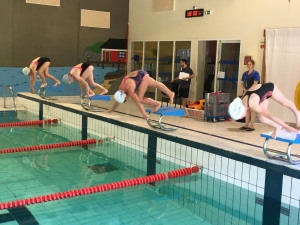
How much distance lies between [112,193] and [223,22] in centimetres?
690

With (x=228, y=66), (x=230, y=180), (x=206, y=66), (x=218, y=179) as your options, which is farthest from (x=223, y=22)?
(x=230, y=180)

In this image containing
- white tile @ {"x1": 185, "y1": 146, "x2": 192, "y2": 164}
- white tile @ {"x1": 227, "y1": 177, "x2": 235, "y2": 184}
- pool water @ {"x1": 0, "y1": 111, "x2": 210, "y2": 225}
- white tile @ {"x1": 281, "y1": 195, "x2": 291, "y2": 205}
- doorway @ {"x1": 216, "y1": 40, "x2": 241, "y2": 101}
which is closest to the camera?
pool water @ {"x1": 0, "y1": 111, "x2": 210, "y2": 225}

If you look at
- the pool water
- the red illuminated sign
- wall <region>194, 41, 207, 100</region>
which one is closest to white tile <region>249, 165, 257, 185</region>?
the pool water

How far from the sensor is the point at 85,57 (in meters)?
13.3

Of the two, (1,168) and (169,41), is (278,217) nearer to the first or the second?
(1,168)

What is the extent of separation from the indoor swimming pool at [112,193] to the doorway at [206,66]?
4906 mm

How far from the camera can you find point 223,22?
32.7 feet

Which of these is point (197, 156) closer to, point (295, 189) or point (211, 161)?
point (211, 161)

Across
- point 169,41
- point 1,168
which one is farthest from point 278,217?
point 169,41

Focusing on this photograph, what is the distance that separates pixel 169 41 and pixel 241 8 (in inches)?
121

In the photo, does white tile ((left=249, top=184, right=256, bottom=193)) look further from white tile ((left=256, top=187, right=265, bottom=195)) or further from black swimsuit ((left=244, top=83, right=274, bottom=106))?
black swimsuit ((left=244, top=83, right=274, bottom=106))

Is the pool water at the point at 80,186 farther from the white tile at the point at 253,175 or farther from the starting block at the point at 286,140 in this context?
the starting block at the point at 286,140

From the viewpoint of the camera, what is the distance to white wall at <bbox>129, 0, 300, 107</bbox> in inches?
337

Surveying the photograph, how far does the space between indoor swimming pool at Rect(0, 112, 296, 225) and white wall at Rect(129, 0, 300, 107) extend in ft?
15.3
